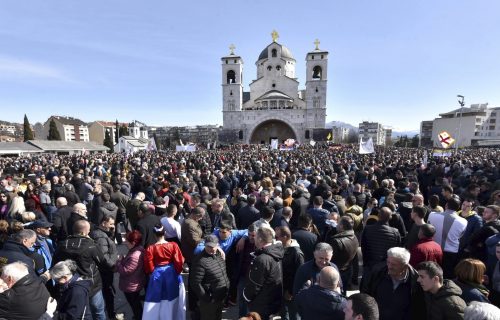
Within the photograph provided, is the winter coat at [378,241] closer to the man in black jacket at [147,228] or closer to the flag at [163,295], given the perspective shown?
the flag at [163,295]

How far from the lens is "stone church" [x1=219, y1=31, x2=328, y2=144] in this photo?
5681 cm

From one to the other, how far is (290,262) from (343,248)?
735 mm

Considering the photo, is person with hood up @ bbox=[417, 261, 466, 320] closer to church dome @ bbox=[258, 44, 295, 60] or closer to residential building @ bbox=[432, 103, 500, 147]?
church dome @ bbox=[258, 44, 295, 60]

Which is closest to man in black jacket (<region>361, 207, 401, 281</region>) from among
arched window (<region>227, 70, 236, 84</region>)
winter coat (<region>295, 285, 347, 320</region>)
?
winter coat (<region>295, 285, 347, 320</region>)

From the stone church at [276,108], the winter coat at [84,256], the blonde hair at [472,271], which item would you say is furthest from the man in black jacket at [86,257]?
the stone church at [276,108]

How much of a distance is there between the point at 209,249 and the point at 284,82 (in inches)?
2442

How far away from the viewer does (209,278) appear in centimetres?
359

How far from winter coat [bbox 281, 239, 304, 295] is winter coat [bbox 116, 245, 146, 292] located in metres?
1.89

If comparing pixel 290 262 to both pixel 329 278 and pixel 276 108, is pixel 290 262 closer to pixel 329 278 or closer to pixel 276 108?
pixel 329 278

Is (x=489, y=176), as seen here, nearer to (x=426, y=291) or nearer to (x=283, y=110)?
(x=426, y=291)

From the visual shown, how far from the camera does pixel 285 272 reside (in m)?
3.87

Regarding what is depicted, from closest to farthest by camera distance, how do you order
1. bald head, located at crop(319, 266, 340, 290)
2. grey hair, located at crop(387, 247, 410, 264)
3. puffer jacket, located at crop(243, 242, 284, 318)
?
bald head, located at crop(319, 266, 340, 290) → grey hair, located at crop(387, 247, 410, 264) → puffer jacket, located at crop(243, 242, 284, 318)

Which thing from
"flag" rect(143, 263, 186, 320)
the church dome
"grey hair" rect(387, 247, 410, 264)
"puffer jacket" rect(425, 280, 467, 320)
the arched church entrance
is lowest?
"flag" rect(143, 263, 186, 320)

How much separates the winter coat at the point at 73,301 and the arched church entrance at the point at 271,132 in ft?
187
